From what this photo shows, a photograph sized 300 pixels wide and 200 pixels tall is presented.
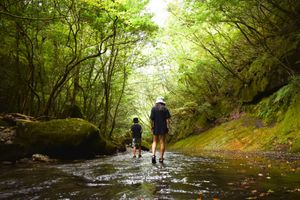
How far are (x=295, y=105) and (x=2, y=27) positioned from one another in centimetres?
1520

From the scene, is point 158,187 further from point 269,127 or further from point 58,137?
point 269,127

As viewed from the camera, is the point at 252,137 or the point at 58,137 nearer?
the point at 58,137

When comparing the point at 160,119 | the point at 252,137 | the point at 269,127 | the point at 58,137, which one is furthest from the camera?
the point at 252,137

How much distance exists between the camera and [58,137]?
Answer: 1279 cm

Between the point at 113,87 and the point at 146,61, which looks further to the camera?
the point at 113,87

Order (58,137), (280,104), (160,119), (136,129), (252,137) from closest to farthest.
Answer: (160,119), (58,137), (136,129), (280,104), (252,137)

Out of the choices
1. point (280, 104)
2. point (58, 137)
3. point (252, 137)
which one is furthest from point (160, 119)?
point (280, 104)

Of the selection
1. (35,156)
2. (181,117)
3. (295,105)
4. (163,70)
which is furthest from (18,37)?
(163,70)

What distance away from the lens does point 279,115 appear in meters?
15.9

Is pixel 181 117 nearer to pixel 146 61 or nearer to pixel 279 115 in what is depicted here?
pixel 146 61

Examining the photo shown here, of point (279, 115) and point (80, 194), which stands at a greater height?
point (279, 115)

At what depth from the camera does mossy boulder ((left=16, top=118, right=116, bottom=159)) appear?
40.3 ft

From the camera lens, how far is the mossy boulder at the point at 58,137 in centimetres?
1229

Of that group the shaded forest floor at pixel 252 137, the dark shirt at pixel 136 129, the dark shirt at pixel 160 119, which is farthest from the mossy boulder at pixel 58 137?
the shaded forest floor at pixel 252 137
